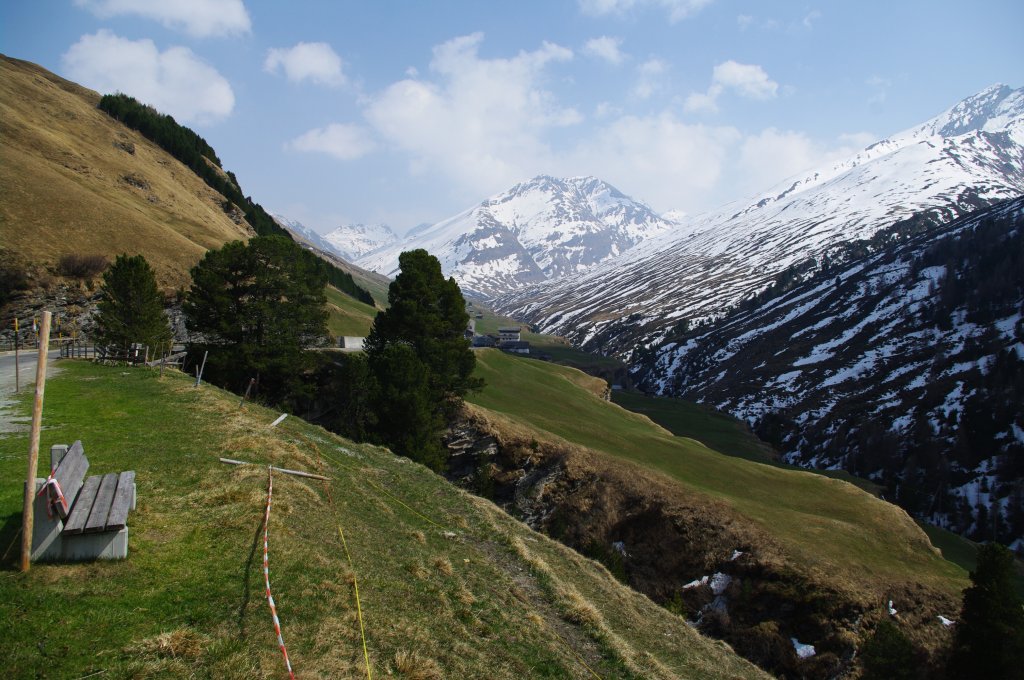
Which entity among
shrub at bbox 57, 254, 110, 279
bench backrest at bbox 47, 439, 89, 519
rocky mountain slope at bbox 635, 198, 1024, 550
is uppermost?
shrub at bbox 57, 254, 110, 279

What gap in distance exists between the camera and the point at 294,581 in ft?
41.2

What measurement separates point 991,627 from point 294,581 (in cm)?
3713

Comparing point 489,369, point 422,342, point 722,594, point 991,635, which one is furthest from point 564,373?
point 991,635

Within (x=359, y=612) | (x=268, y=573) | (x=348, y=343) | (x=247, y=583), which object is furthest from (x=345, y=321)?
(x=359, y=612)

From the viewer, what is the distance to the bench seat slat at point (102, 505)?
432 inches

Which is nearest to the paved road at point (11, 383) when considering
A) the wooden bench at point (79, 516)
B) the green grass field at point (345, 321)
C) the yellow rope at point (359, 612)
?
the wooden bench at point (79, 516)

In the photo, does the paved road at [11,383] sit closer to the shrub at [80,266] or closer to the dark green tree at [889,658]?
the shrub at [80,266]

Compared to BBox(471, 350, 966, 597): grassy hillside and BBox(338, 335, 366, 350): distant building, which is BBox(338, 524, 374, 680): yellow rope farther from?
BBox(338, 335, 366, 350): distant building

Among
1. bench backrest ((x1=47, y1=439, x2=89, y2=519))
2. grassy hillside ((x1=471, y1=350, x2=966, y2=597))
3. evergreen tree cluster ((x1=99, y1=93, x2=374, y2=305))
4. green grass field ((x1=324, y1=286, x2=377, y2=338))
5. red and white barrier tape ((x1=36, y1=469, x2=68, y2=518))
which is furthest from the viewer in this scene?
evergreen tree cluster ((x1=99, y1=93, x2=374, y2=305))

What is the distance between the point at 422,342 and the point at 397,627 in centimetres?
4534

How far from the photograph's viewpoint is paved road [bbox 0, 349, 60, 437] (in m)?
20.2

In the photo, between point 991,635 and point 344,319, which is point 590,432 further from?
point 344,319

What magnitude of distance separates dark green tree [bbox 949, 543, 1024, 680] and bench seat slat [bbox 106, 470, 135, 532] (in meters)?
40.4

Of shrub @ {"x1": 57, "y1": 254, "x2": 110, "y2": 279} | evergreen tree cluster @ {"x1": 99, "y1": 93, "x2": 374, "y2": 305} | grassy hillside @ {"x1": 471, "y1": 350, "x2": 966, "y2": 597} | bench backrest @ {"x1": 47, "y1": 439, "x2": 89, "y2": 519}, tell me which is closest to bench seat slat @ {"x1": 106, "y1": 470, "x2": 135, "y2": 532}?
bench backrest @ {"x1": 47, "y1": 439, "x2": 89, "y2": 519}
